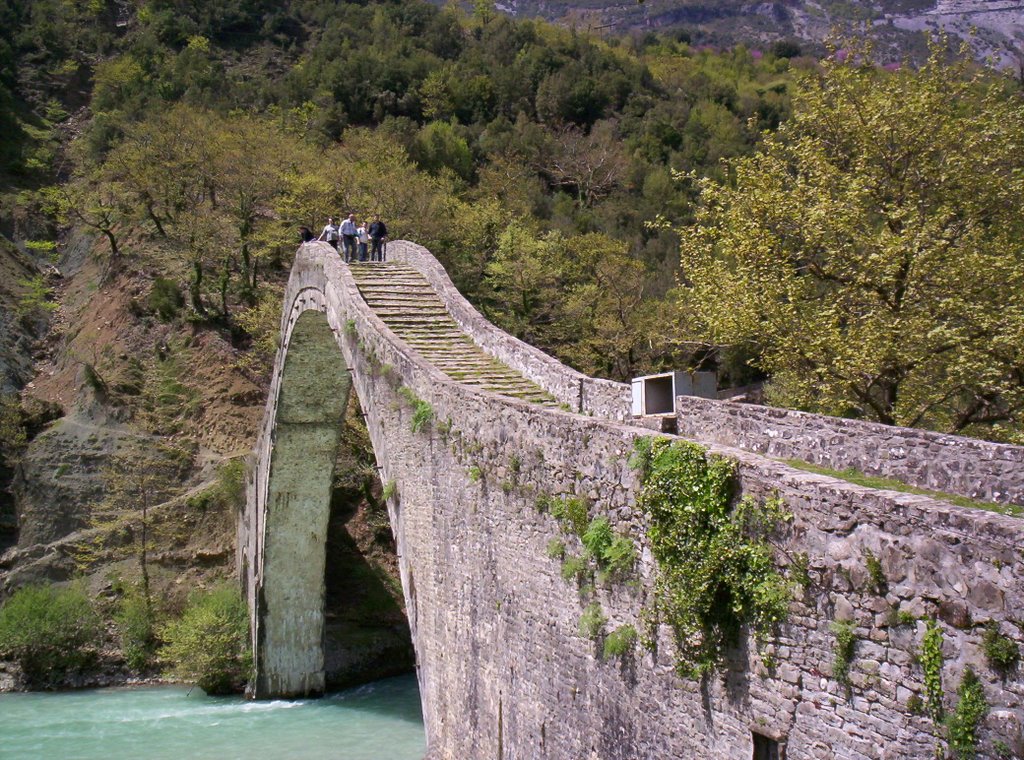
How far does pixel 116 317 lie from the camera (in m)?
36.5

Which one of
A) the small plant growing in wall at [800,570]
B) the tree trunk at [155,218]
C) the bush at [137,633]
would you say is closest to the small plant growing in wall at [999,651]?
the small plant growing in wall at [800,570]

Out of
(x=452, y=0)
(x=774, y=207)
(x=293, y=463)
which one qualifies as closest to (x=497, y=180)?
(x=293, y=463)

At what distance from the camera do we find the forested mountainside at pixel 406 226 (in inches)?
654

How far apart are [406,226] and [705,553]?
2845 centimetres

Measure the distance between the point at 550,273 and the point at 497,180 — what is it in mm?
16310

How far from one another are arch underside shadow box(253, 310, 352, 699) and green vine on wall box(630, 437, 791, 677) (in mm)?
16234

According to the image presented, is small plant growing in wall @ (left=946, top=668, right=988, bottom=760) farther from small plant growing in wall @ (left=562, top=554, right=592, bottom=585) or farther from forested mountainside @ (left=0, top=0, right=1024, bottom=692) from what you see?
forested mountainside @ (left=0, top=0, right=1024, bottom=692)

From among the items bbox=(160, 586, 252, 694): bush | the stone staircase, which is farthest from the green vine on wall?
bbox=(160, 586, 252, 694): bush

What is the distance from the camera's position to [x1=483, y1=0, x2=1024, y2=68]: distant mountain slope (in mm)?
88875

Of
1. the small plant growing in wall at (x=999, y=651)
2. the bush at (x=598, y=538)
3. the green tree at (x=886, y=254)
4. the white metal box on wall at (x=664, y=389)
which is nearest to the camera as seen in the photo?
the small plant growing in wall at (x=999, y=651)

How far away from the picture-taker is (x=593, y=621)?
829 cm

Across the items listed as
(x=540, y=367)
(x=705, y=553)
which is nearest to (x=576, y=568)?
(x=705, y=553)

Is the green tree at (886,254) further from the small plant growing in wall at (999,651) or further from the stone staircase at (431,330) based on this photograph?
the small plant growing in wall at (999,651)

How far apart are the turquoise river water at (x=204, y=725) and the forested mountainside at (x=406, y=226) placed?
2277 millimetres
